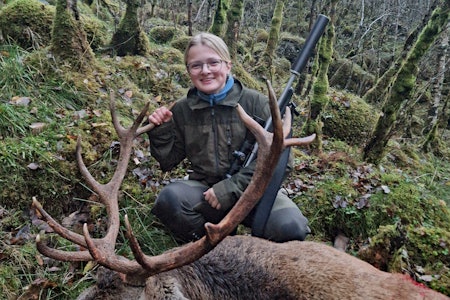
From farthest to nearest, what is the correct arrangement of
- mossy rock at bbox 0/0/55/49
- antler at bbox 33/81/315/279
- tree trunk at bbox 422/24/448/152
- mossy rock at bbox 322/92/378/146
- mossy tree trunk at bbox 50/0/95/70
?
tree trunk at bbox 422/24/448/152 < mossy rock at bbox 322/92/378/146 < mossy rock at bbox 0/0/55/49 < mossy tree trunk at bbox 50/0/95/70 < antler at bbox 33/81/315/279

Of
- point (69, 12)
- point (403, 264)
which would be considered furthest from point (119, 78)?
point (403, 264)

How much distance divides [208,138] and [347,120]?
222 inches

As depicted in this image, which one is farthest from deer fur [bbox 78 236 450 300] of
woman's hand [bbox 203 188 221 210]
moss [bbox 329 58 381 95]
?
moss [bbox 329 58 381 95]

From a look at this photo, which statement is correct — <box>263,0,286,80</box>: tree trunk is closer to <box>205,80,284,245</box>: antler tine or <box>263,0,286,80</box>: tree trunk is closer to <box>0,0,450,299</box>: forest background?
<box>0,0,450,299</box>: forest background

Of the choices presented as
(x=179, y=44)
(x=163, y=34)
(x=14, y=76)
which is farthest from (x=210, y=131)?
(x=163, y=34)

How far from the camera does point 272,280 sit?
8.44 feet

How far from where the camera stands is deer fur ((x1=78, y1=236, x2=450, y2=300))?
2.44m

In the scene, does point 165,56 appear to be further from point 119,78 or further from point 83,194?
point 83,194

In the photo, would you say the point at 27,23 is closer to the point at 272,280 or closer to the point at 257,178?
the point at 257,178

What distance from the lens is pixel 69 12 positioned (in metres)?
5.51

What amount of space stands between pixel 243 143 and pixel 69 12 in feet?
11.7

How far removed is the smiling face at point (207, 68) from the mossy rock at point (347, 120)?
5179mm

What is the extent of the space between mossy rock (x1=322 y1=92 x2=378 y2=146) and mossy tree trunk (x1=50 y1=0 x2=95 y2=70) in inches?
199

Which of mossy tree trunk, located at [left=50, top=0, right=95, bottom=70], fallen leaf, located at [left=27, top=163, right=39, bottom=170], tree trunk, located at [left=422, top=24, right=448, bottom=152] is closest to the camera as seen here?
fallen leaf, located at [left=27, top=163, right=39, bottom=170]
